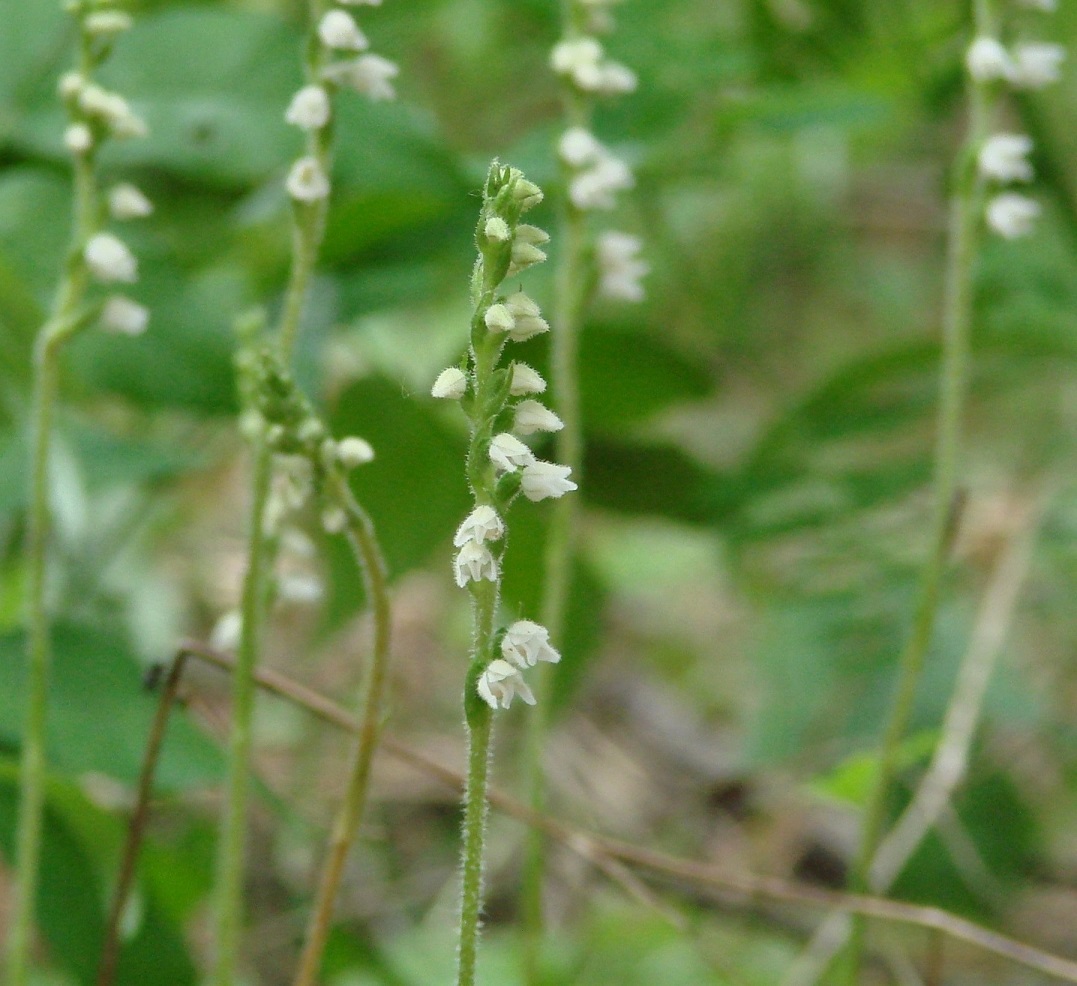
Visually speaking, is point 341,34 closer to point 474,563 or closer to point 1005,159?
point 474,563

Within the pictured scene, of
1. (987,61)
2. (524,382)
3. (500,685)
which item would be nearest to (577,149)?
(987,61)

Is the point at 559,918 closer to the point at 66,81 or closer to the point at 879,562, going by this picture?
the point at 879,562

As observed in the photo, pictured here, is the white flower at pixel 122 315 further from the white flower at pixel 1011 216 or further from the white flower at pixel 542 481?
the white flower at pixel 1011 216

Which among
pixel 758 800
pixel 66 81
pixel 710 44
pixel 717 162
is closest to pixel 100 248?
pixel 66 81

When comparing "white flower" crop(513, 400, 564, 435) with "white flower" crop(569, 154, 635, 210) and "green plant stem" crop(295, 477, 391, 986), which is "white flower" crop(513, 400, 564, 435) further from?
"white flower" crop(569, 154, 635, 210)

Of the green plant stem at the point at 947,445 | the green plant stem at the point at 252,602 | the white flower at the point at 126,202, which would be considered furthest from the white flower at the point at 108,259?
the green plant stem at the point at 947,445

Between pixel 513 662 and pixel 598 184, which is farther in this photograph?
pixel 598 184
